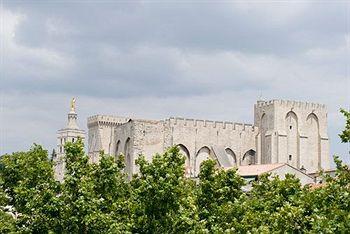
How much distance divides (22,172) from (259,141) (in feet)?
205

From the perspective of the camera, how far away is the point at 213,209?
29.1 metres

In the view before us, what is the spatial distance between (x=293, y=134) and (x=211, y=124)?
10.6 meters

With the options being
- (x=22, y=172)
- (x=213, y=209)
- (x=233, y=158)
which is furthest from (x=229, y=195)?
(x=233, y=158)

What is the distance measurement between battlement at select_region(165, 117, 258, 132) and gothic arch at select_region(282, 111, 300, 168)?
4282 millimetres

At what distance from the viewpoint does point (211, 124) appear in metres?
92.9

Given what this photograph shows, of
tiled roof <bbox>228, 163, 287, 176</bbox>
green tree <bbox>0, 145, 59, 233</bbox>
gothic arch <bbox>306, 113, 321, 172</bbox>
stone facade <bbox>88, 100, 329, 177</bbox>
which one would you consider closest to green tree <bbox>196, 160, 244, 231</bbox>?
green tree <bbox>0, 145, 59, 233</bbox>

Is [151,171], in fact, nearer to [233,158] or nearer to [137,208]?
[137,208]

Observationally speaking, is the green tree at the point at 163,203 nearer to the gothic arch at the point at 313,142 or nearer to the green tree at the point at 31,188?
the green tree at the point at 31,188

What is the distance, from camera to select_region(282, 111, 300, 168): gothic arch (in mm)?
92125

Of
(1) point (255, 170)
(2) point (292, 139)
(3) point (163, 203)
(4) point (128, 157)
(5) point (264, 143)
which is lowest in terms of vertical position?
(3) point (163, 203)

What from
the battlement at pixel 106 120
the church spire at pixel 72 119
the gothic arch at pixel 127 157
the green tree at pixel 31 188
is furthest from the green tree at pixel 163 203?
the church spire at pixel 72 119

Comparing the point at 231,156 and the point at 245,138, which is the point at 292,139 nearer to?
the point at 245,138

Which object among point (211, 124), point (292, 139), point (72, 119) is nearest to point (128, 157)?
point (211, 124)

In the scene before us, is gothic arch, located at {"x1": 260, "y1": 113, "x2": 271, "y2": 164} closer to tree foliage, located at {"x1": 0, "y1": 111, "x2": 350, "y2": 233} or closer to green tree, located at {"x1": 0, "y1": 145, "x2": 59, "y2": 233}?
green tree, located at {"x1": 0, "y1": 145, "x2": 59, "y2": 233}
